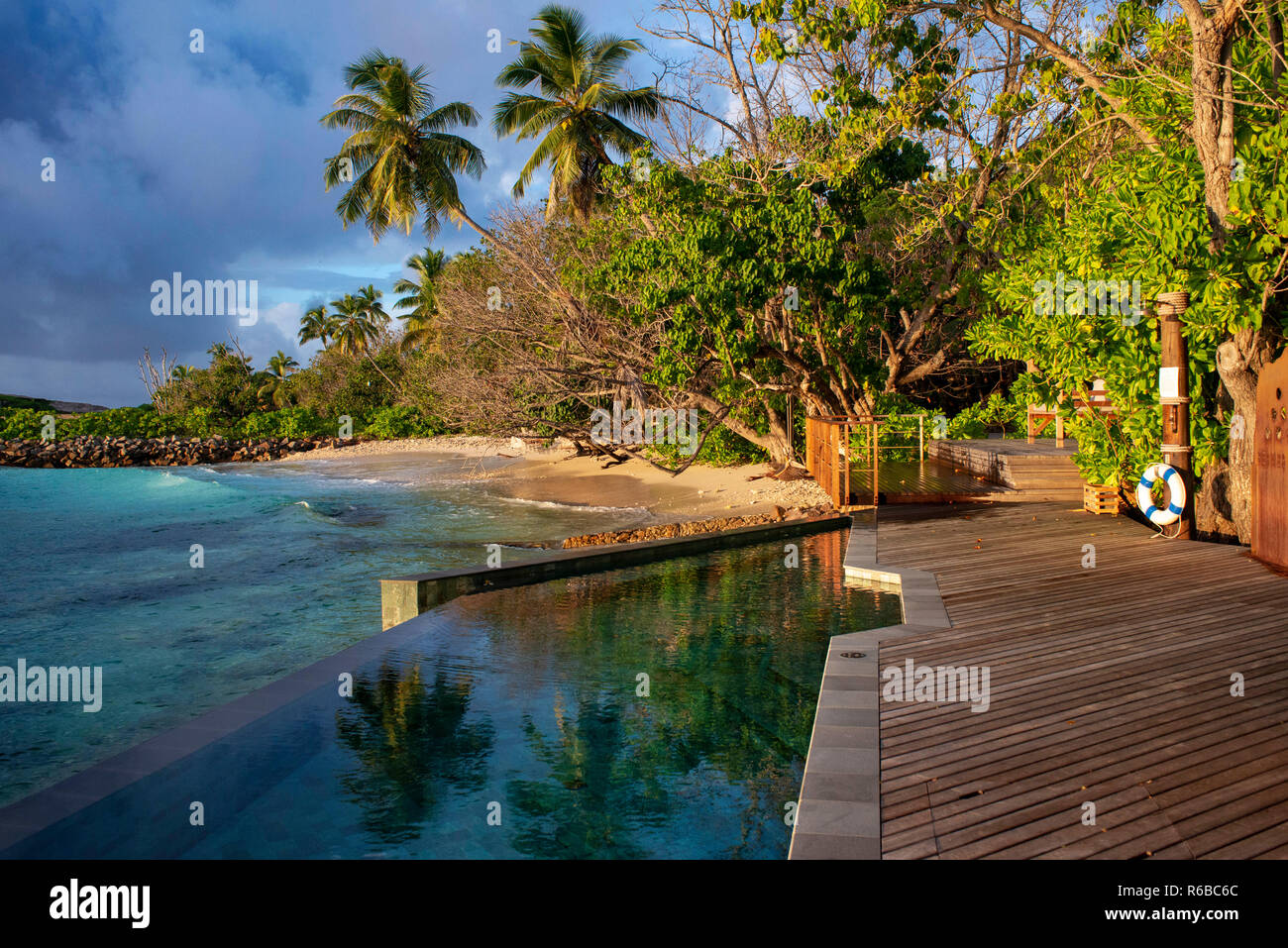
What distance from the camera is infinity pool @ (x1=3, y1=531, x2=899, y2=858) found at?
402 centimetres

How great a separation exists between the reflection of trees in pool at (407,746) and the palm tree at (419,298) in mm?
39704

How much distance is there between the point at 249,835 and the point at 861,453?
1700 centimetres

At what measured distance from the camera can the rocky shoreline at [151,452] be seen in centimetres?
4706

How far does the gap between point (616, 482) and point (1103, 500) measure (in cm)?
1424

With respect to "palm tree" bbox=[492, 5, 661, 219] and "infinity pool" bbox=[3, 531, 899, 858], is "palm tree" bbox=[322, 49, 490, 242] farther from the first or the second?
"infinity pool" bbox=[3, 531, 899, 858]

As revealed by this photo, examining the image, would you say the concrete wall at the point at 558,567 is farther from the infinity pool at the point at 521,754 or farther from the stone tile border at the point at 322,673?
the infinity pool at the point at 521,754

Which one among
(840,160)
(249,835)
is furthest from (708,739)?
(840,160)

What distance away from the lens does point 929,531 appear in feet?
35.7

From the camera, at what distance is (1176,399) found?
366 inches

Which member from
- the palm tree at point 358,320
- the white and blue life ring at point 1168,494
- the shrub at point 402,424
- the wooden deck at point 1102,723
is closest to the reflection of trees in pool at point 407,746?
the wooden deck at point 1102,723

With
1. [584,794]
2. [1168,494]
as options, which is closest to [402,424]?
[1168,494]

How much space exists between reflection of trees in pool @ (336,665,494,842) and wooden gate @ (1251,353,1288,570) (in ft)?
24.1

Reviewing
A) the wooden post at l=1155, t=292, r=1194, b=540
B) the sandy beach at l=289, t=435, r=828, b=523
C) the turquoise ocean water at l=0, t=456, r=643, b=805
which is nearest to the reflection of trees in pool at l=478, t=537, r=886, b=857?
the turquoise ocean water at l=0, t=456, r=643, b=805
